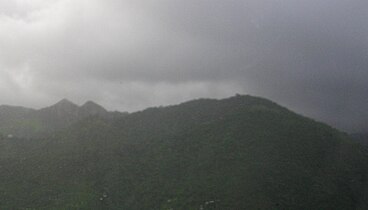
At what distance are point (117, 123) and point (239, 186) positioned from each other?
67.2m

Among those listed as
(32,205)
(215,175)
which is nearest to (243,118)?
(215,175)

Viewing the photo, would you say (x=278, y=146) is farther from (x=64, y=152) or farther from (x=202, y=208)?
(x=64, y=152)

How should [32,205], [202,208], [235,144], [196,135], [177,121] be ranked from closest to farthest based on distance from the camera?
[202,208]
[32,205]
[235,144]
[196,135]
[177,121]

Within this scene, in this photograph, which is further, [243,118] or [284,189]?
[243,118]

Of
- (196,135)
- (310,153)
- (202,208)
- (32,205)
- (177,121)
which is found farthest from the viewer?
(177,121)

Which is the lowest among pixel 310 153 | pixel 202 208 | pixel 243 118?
pixel 202 208

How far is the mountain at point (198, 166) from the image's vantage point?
256ft

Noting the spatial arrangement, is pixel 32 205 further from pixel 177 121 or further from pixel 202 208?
pixel 177 121

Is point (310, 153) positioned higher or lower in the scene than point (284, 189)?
higher

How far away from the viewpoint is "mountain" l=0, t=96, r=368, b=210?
→ 77.9m

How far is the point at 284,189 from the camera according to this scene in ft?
252

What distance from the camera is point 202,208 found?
74.4 meters

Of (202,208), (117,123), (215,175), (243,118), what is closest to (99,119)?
(117,123)

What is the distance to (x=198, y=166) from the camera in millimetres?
92312
